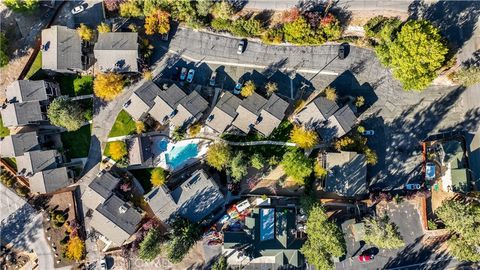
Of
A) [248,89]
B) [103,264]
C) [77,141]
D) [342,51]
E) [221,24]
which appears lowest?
[103,264]

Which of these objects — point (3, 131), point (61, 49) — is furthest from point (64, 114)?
point (3, 131)

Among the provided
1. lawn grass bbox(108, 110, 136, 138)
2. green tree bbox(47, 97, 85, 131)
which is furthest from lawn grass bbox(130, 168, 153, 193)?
green tree bbox(47, 97, 85, 131)

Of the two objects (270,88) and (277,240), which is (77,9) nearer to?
(270,88)

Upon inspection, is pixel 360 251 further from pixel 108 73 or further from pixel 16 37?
pixel 16 37

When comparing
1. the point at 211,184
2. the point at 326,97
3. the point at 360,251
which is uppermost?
the point at 326,97

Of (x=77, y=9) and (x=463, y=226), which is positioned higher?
(x=77, y=9)

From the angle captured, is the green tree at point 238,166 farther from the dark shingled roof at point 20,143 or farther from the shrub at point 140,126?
the dark shingled roof at point 20,143

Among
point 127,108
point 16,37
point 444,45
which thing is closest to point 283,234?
point 127,108

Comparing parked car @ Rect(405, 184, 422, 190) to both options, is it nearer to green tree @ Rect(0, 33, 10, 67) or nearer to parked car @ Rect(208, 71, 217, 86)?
parked car @ Rect(208, 71, 217, 86)
